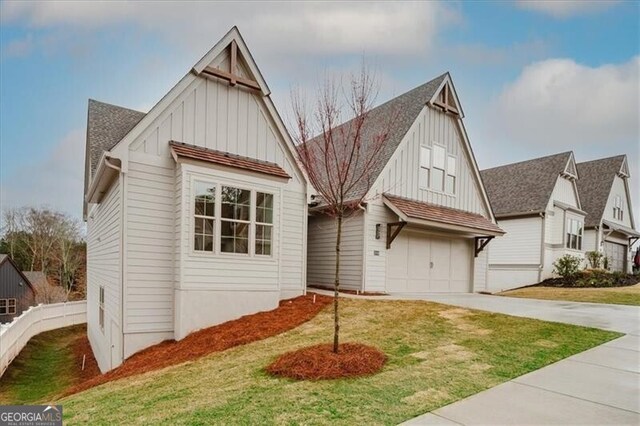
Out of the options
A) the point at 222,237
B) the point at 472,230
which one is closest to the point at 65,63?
the point at 222,237

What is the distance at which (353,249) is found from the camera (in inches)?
538

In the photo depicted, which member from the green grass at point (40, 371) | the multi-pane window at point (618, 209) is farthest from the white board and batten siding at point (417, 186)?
the multi-pane window at point (618, 209)

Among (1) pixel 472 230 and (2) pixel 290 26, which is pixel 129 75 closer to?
(2) pixel 290 26

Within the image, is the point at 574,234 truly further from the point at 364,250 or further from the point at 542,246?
the point at 364,250

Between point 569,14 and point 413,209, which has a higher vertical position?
point 569,14

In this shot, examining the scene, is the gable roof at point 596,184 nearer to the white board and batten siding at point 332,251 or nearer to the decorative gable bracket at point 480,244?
the decorative gable bracket at point 480,244

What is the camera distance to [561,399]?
14.7ft

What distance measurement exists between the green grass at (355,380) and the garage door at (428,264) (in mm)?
5373

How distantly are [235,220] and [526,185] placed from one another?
2084 cm

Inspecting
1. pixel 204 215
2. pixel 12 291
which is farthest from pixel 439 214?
pixel 12 291

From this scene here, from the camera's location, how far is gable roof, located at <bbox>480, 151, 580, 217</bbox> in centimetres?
2253

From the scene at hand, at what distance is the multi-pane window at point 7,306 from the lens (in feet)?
99.6

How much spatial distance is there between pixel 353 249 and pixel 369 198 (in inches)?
76.4

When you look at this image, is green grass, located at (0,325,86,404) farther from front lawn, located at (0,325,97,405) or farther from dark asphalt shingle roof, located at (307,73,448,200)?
dark asphalt shingle roof, located at (307,73,448,200)
